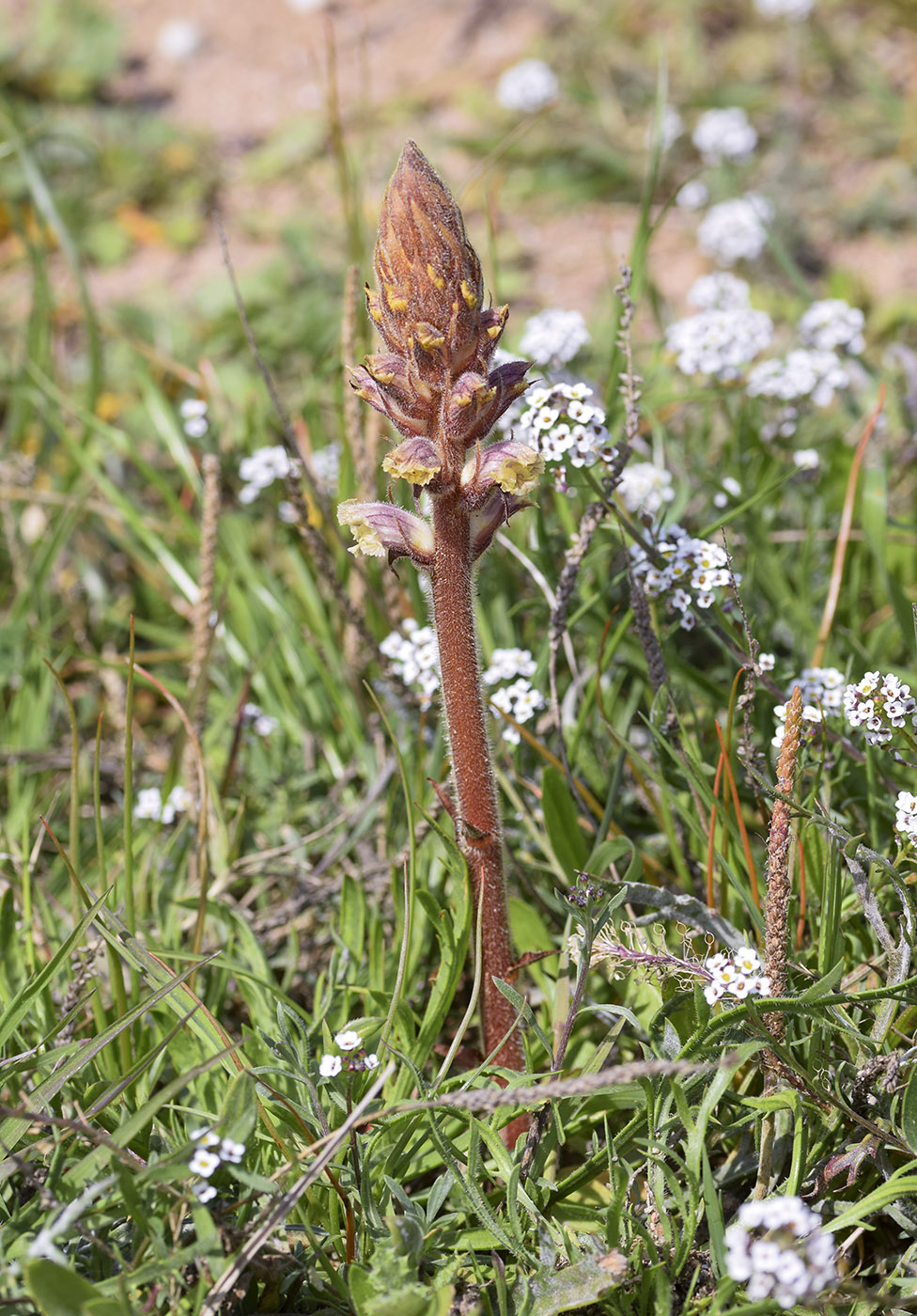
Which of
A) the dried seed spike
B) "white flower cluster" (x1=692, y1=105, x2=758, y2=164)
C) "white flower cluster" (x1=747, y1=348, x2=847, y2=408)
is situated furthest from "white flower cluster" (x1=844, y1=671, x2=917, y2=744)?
"white flower cluster" (x1=692, y1=105, x2=758, y2=164)

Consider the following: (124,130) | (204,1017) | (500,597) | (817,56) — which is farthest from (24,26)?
(204,1017)

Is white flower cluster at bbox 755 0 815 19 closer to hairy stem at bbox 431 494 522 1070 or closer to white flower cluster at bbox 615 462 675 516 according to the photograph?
white flower cluster at bbox 615 462 675 516

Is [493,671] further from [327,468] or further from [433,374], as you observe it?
[327,468]

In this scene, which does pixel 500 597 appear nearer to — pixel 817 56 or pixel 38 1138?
pixel 38 1138

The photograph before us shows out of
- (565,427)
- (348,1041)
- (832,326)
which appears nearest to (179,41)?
(832,326)

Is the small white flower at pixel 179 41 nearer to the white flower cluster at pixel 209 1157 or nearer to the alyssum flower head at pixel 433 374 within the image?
the alyssum flower head at pixel 433 374

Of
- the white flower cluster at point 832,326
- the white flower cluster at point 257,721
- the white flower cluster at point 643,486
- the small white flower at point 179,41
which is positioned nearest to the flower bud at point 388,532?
the white flower cluster at point 643,486

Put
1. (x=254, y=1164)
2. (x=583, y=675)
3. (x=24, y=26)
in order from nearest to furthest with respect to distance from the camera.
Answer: (x=254, y=1164), (x=583, y=675), (x=24, y=26)
